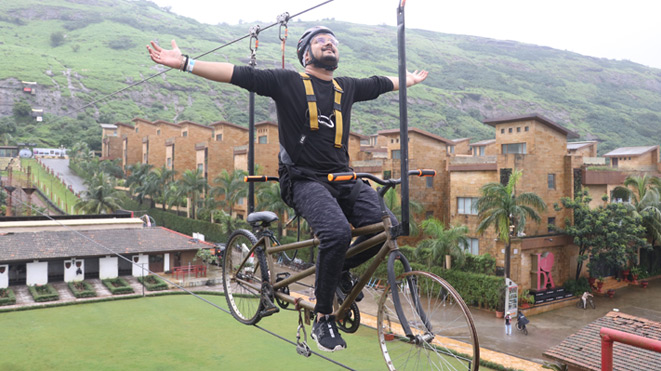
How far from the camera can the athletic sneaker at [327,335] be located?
15.2 feet

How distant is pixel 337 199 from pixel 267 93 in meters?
1.22

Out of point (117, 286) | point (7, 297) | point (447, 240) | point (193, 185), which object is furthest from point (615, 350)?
point (193, 185)

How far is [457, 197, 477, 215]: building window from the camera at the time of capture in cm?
3247

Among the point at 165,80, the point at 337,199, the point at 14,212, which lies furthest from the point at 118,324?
the point at 165,80

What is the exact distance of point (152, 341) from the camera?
80.4 feet

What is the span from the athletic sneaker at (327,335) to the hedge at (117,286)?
31.6 m

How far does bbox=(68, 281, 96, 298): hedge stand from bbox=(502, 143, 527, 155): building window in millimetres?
27803

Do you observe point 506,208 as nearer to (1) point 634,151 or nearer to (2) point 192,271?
(2) point 192,271

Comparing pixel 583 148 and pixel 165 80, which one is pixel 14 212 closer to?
pixel 583 148

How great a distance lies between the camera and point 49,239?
1414 inches

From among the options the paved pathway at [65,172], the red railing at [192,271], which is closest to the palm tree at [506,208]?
the red railing at [192,271]

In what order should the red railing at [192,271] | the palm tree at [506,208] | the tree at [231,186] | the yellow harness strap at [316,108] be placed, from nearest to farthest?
the yellow harness strap at [316,108] < the palm tree at [506,208] < the red railing at [192,271] < the tree at [231,186]

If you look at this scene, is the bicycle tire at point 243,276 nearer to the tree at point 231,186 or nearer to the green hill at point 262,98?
the tree at point 231,186

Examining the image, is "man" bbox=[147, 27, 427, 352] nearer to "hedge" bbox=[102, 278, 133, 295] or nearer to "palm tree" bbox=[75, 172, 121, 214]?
"hedge" bbox=[102, 278, 133, 295]
